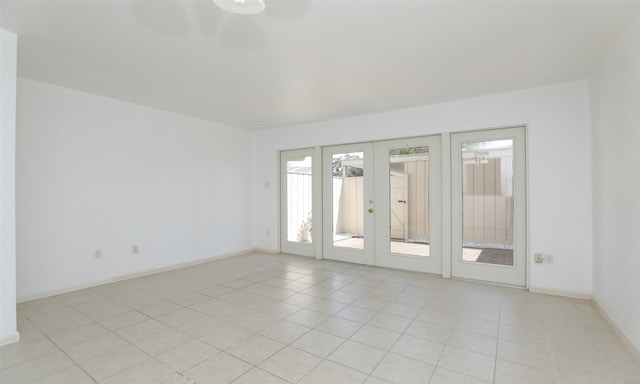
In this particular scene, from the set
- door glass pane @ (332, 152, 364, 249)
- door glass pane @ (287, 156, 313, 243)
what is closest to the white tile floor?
door glass pane @ (332, 152, 364, 249)

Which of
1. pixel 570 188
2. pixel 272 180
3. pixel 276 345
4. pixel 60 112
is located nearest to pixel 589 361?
pixel 570 188

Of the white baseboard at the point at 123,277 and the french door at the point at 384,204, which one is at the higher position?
the french door at the point at 384,204

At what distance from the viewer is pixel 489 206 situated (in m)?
4.19

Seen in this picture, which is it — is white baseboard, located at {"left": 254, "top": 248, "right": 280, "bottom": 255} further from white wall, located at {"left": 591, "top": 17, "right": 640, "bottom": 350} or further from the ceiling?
white wall, located at {"left": 591, "top": 17, "right": 640, "bottom": 350}

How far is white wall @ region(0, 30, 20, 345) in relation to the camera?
2502 millimetres

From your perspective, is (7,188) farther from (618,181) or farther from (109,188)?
(618,181)

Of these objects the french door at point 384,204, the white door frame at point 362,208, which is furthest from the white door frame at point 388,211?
the white door frame at point 362,208

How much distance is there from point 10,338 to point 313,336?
246 cm

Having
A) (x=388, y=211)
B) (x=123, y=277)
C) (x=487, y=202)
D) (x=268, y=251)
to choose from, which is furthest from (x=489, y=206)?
(x=123, y=277)

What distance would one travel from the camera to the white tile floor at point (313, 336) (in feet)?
6.93

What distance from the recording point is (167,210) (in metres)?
4.89

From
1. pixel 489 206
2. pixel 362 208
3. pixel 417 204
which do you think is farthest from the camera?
pixel 362 208

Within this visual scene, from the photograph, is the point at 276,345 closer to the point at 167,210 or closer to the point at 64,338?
the point at 64,338

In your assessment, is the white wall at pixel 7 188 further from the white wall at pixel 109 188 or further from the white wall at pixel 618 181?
the white wall at pixel 618 181
